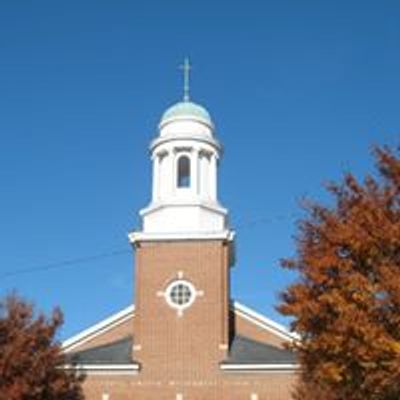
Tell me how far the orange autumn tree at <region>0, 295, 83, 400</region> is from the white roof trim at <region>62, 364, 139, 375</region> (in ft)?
1.42

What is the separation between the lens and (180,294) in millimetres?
37094

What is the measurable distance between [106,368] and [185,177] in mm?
9245

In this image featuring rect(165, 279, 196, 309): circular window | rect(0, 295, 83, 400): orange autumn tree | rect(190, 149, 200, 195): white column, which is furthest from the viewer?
rect(190, 149, 200, 195): white column

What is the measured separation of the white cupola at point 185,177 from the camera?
38344 millimetres

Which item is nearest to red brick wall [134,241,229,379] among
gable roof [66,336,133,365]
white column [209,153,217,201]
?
gable roof [66,336,133,365]

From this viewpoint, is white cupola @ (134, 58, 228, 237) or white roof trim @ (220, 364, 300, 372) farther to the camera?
white cupola @ (134, 58, 228, 237)

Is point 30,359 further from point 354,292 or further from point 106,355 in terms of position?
point 354,292

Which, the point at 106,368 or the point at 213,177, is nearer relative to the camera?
the point at 106,368

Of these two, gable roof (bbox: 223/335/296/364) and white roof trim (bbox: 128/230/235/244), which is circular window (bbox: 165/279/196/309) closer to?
white roof trim (bbox: 128/230/235/244)

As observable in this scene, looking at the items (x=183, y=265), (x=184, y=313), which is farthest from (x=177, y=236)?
(x=184, y=313)

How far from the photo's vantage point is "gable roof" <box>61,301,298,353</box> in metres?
39.9

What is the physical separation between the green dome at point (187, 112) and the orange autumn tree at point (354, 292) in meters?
16.4

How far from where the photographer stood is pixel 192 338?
3641 cm

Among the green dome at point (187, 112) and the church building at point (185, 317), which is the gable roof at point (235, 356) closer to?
the church building at point (185, 317)
